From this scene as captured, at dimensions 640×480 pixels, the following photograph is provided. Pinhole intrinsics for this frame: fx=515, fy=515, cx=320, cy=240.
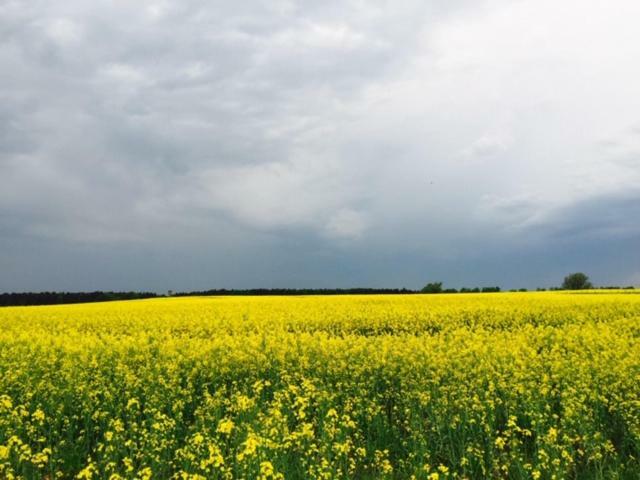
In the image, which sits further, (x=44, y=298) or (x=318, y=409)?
(x=44, y=298)

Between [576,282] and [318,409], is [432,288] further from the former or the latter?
[318,409]

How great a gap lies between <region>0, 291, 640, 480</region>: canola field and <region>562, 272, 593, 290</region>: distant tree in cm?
8331

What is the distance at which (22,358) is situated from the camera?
1297cm

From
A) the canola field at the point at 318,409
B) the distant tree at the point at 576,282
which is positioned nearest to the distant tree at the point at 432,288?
the distant tree at the point at 576,282

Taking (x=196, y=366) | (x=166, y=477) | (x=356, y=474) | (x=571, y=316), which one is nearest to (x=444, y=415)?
(x=356, y=474)

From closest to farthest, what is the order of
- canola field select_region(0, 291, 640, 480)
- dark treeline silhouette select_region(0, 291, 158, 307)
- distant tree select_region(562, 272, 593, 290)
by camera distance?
1. canola field select_region(0, 291, 640, 480)
2. dark treeline silhouette select_region(0, 291, 158, 307)
3. distant tree select_region(562, 272, 593, 290)

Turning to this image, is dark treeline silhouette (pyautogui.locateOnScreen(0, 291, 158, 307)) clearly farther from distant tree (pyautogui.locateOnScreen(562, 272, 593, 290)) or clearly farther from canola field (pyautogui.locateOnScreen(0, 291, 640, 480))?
distant tree (pyautogui.locateOnScreen(562, 272, 593, 290))

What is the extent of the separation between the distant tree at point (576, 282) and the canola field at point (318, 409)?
83.3 m

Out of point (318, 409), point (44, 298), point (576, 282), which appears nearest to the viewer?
point (318, 409)

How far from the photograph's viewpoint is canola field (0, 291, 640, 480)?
7469 millimetres

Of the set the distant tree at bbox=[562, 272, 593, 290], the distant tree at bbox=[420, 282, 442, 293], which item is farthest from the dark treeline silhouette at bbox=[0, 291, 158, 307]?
the distant tree at bbox=[562, 272, 593, 290]

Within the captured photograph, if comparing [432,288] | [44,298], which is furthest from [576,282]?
[44,298]

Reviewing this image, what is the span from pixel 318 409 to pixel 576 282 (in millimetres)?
95024

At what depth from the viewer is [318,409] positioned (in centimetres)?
906
